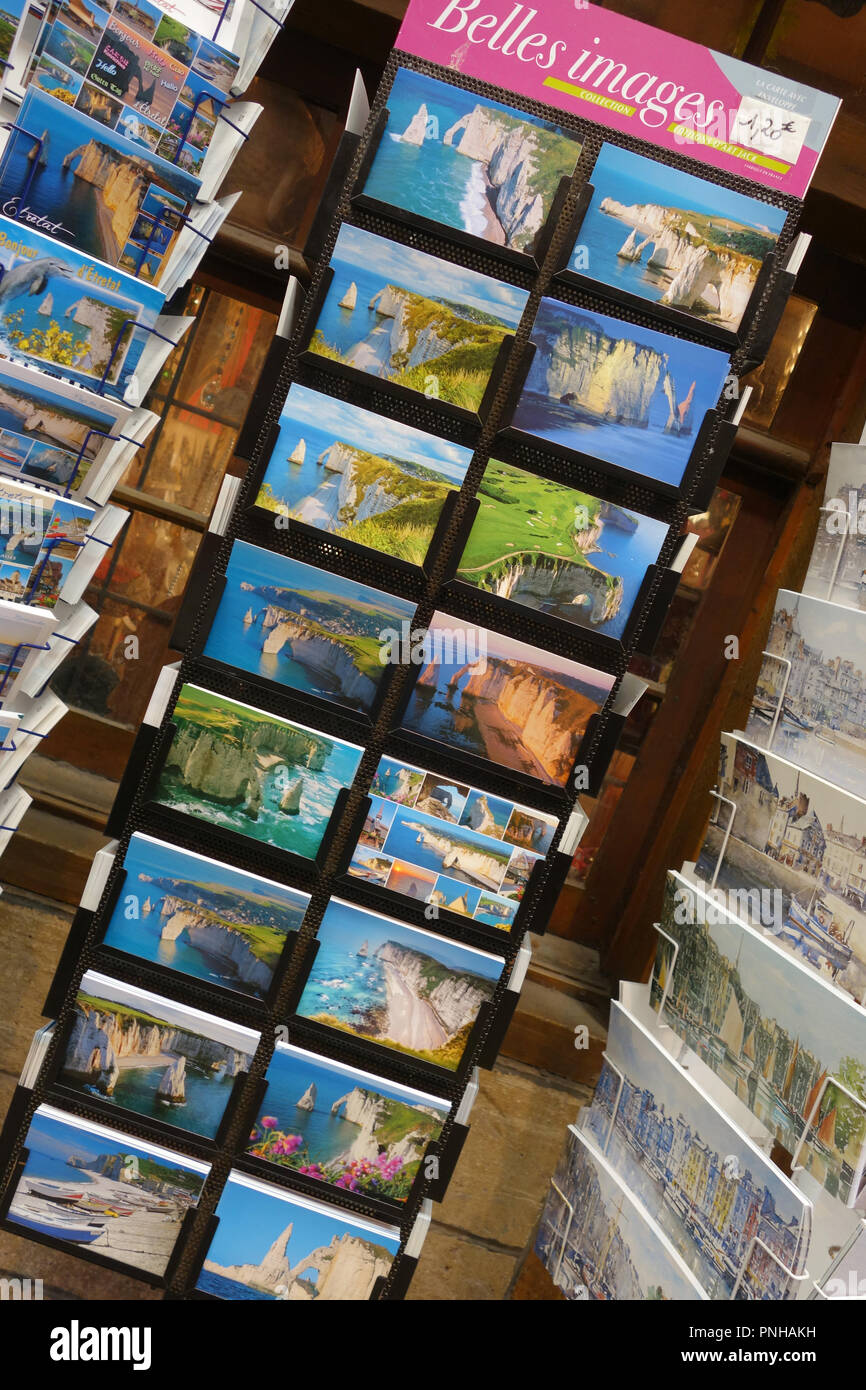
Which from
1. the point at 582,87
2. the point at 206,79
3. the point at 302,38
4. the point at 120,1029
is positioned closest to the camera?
the point at 206,79

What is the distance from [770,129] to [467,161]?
1.97 feet

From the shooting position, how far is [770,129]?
2.04m

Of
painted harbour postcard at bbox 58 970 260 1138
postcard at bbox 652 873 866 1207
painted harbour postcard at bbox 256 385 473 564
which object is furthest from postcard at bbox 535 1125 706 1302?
painted harbour postcard at bbox 256 385 473 564

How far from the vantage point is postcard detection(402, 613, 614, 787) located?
Answer: 2117mm

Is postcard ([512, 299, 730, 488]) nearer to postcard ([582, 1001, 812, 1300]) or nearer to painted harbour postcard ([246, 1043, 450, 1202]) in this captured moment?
postcard ([582, 1001, 812, 1300])

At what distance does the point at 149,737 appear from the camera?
7.04 feet

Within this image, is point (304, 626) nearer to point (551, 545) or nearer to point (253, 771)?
point (253, 771)

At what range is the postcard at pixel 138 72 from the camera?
1802 millimetres

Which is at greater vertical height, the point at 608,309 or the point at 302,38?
the point at 302,38

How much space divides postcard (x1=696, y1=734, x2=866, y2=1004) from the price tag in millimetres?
1181

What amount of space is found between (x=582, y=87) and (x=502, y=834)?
150 centimetres

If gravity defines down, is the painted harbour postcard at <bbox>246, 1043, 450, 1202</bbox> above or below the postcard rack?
below

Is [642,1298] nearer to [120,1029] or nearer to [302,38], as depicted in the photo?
[120,1029]
